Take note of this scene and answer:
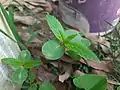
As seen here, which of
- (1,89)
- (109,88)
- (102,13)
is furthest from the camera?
(102,13)

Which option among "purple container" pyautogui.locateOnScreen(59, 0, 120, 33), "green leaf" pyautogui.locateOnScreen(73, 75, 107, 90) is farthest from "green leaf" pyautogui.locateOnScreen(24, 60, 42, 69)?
"purple container" pyautogui.locateOnScreen(59, 0, 120, 33)

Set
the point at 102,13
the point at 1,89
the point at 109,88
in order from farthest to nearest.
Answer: the point at 102,13 < the point at 109,88 < the point at 1,89

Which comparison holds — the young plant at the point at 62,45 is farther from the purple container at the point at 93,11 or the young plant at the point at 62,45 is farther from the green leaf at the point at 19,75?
the purple container at the point at 93,11

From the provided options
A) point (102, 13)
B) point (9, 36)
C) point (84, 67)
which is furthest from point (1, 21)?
point (102, 13)

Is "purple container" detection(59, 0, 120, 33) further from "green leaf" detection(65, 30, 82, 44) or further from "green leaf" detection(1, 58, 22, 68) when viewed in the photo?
"green leaf" detection(1, 58, 22, 68)

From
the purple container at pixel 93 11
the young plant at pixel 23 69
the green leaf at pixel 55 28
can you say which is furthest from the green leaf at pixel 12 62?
the purple container at pixel 93 11

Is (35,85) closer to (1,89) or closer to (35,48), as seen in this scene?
(1,89)

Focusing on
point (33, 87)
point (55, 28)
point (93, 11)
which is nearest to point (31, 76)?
point (33, 87)
